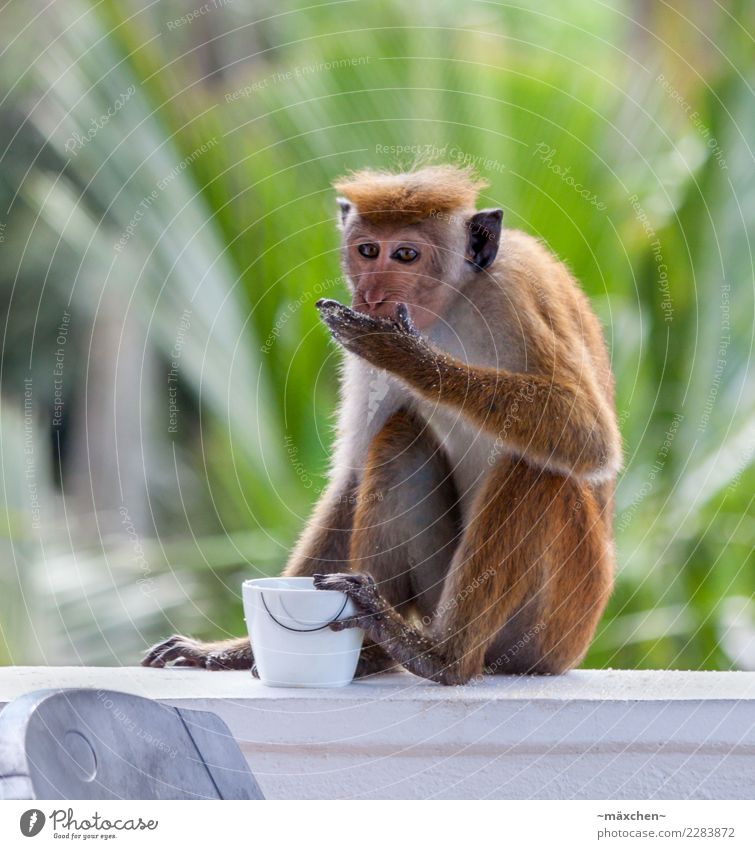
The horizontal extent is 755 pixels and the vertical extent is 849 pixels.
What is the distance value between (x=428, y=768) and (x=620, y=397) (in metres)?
2.47

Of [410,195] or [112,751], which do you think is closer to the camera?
[112,751]

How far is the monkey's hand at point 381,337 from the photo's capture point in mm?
2543

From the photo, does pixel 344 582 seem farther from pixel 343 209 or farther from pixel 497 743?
pixel 343 209

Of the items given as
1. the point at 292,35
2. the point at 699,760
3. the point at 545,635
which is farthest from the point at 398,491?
the point at 292,35

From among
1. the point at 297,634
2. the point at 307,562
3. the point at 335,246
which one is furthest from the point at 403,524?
the point at 335,246

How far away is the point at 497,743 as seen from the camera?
2.30 m

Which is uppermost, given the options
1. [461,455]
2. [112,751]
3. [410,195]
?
[410,195]

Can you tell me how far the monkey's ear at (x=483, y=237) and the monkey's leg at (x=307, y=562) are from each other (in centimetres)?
71

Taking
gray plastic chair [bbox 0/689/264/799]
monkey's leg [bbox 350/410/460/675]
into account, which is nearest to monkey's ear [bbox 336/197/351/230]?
monkey's leg [bbox 350/410/460/675]

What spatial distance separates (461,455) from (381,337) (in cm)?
46

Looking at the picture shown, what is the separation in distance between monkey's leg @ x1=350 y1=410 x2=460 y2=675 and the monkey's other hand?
9.1 inches

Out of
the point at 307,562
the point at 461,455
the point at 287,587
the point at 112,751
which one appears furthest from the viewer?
the point at 307,562

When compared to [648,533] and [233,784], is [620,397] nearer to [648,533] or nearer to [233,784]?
[648,533]

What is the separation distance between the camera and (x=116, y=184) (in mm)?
4414
